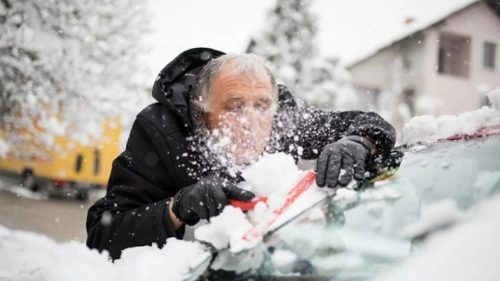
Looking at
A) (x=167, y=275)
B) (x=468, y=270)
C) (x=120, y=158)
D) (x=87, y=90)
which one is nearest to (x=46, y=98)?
(x=87, y=90)

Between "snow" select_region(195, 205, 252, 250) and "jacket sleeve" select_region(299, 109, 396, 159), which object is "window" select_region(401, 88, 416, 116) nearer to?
"jacket sleeve" select_region(299, 109, 396, 159)

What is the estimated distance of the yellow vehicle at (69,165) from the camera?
1138 cm

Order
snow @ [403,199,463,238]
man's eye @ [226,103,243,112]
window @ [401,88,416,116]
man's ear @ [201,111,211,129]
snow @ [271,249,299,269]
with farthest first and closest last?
1. window @ [401,88,416,116]
2. man's ear @ [201,111,211,129]
3. man's eye @ [226,103,243,112]
4. snow @ [271,249,299,269]
5. snow @ [403,199,463,238]

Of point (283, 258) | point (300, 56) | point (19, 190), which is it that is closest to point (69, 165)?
point (19, 190)

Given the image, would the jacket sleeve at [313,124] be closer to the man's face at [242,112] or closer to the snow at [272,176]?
the man's face at [242,112]

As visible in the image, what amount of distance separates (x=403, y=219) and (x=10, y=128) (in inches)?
381

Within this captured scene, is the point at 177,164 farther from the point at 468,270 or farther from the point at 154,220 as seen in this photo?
the point at 468,270

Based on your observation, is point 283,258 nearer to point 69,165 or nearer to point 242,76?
point 242,76

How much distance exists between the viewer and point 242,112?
2469 mm

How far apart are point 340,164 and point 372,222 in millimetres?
264

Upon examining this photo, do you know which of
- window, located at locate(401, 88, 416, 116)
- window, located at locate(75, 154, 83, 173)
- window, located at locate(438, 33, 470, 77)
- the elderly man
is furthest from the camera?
window, located at locate(401, 88, 416, 116)

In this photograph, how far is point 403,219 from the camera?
1363 mm

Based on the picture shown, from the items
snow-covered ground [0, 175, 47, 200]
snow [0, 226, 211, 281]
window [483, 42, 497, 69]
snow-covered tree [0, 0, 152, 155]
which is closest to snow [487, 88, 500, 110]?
snow [0, 226, 211, 281]

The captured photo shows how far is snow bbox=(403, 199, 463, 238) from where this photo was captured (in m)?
1.24
